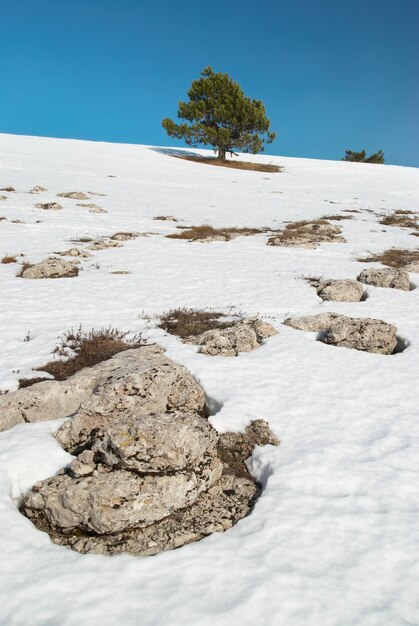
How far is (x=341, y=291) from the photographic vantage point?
53.6ft

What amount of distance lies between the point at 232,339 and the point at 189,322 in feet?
7.55

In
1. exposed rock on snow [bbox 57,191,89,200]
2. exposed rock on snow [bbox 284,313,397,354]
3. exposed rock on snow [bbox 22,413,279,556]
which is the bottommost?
exposed rock on snow [bbox 22,413,279,556]

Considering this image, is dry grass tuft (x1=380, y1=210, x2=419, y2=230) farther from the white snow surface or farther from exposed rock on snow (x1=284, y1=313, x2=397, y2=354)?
exposed rock on snow (x1=284, y1=313, x2=397, y2=354)

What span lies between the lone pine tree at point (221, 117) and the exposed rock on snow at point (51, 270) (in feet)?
190

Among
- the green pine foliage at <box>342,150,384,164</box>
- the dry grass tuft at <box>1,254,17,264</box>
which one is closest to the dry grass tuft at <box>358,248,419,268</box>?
the dry grass tuft at <box>1,254,17,264</box>

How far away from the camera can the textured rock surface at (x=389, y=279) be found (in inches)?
698

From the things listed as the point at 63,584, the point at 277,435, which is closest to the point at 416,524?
the point at 277,435

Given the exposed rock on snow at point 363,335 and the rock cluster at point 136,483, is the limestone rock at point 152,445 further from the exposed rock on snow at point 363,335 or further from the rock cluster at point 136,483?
the exposed rock on snow at point 363,335

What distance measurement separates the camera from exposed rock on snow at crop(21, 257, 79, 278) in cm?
1781

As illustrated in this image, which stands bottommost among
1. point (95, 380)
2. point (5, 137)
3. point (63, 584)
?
point (63, 584)

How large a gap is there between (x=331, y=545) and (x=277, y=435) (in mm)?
2633

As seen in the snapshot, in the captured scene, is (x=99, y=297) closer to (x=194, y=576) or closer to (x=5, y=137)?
(x=194, y=576)

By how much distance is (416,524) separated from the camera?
18.3 ft

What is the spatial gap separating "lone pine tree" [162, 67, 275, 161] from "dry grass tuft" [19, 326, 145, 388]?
→ 6463 centimetres
